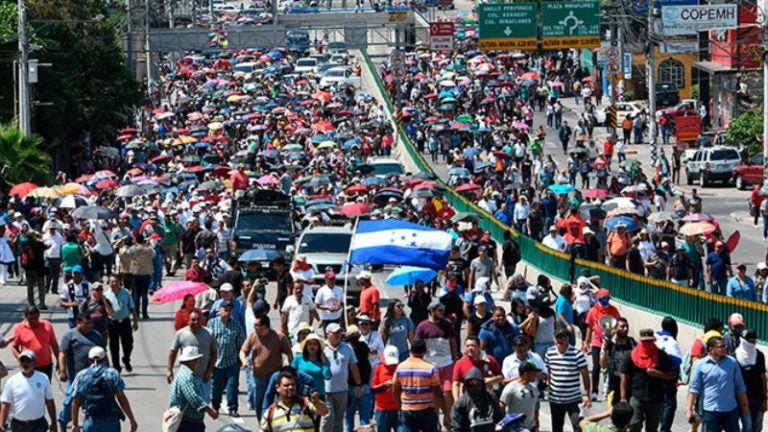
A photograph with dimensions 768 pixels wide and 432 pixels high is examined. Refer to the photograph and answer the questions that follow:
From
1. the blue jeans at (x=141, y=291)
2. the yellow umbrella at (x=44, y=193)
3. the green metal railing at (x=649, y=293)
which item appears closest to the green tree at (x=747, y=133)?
the green metal railing at (x=649, y=293)

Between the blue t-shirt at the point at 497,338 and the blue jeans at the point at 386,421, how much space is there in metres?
2.10

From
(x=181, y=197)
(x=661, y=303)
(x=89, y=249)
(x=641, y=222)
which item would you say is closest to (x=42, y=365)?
(x=661, y=303)

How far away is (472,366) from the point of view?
19156 mm

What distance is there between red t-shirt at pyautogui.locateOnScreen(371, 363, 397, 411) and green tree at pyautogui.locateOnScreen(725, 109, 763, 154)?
49393 mm

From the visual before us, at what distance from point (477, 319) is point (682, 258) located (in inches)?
416

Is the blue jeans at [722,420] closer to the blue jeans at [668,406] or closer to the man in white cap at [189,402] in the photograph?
the blue jeans at [668,406]

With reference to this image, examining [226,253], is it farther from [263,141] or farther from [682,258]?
[263,141]

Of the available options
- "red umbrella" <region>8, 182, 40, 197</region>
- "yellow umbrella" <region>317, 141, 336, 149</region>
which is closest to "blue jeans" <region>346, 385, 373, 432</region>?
"red umbrella" <region>8, 182, 40, 197</region>

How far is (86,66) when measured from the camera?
239 ft

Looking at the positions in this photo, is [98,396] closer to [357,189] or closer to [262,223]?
[262,223]

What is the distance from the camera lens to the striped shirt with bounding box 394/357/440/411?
1867cm

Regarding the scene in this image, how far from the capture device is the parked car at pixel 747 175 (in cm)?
6191

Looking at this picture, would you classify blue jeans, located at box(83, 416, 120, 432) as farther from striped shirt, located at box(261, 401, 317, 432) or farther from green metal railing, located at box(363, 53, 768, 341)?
green metal railing, located at box(363, 53, 768, 341)

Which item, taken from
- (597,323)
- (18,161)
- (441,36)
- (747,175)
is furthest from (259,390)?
(441,36)
